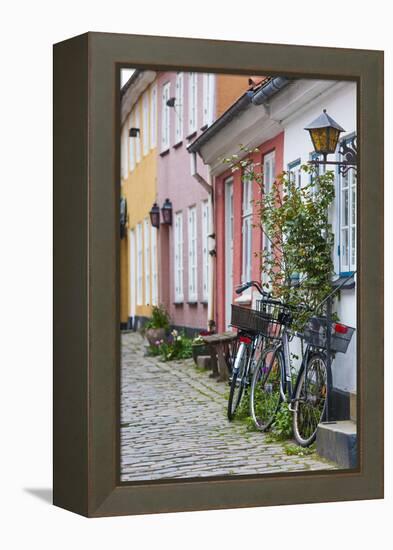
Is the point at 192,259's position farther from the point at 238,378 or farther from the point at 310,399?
the point at 310,399

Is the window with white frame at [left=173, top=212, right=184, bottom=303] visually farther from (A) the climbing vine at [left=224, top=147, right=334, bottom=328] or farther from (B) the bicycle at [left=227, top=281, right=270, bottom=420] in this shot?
(A) the climbing vine at [left=224, top=147, right=334, bottom=328]

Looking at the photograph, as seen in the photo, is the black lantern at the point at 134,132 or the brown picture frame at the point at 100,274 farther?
the black lantern at the point at 134,132

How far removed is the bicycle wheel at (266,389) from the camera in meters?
11.7

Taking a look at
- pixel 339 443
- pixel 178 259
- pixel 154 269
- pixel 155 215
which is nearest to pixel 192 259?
pixel 178 259

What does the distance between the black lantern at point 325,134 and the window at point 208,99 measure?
0.71 m

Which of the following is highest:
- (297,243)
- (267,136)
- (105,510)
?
(267,136)

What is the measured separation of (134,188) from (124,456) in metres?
1.76

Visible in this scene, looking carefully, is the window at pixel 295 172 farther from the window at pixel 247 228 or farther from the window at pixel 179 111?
the window at pixel 179 111

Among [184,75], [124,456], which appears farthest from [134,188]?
[124,456]

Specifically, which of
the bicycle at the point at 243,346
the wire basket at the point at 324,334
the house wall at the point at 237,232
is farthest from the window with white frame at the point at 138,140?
the wire basket at the point at 324,334

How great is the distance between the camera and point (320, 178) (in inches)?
468

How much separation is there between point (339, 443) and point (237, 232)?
158 cm

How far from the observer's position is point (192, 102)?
1179 cm

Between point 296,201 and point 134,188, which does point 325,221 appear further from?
point 134,188
